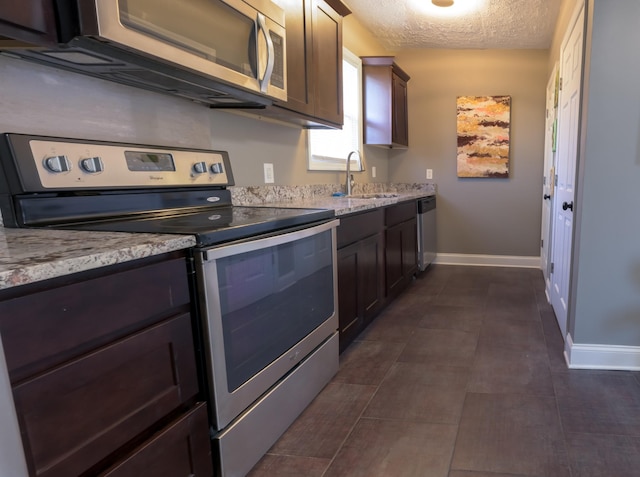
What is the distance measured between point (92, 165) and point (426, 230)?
3291 millimetres

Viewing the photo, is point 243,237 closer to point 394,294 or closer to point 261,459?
point 261,459

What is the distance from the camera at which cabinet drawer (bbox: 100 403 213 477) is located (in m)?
0.95

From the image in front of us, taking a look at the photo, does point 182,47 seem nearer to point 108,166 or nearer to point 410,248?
point 108,166

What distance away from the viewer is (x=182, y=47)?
1313 mm

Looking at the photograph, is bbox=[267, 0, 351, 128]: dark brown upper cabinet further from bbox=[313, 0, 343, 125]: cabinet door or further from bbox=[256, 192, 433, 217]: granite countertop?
bbox=[256, 192, 433, 217]: granite countertop

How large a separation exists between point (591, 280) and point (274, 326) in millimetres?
1622

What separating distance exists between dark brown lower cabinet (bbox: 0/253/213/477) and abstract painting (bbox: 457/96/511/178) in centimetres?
412

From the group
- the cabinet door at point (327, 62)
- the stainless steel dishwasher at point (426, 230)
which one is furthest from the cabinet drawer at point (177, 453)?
the stainless steel dishwasher at point (426, 230)

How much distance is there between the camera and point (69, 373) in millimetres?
800

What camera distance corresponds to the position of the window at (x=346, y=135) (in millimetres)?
3173

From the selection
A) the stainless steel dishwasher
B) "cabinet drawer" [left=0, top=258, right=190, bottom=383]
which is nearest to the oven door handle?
"cabinet drawer" [left=0, top=258, right=190, bottom=383]

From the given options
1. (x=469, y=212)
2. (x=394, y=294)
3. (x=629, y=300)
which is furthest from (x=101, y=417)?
(x=469, y=212)

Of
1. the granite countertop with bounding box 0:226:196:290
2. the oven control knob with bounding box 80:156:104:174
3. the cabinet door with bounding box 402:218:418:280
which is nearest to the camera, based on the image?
the granite countertop with bounding box 0:226:196:290

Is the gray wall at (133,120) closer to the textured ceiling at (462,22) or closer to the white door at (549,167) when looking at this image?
the textured ceiling at (462,22)
